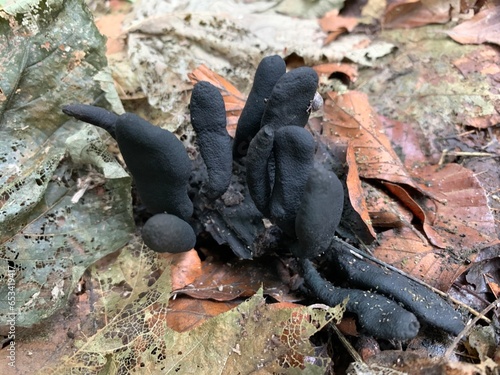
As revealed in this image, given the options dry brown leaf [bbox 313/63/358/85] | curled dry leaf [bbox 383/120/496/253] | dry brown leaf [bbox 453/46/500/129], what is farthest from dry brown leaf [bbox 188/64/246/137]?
dry brown leaf [bbox 453/46/500/129]

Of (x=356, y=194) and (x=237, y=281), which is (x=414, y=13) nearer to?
(x=356, y=194)

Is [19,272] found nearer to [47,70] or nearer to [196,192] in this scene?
[196,192]

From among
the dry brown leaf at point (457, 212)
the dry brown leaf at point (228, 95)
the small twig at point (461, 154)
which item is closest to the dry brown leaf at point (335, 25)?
the dry brown leaf at point (228, 95)

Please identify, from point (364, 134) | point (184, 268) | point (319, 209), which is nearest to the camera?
point (319, 209)

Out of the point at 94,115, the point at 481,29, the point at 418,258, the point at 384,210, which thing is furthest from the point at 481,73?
the point at 94,115

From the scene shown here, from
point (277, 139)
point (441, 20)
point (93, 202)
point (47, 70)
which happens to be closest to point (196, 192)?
point (93, 202)

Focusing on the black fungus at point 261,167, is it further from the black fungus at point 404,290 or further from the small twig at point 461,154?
the small twig at point 461,154
